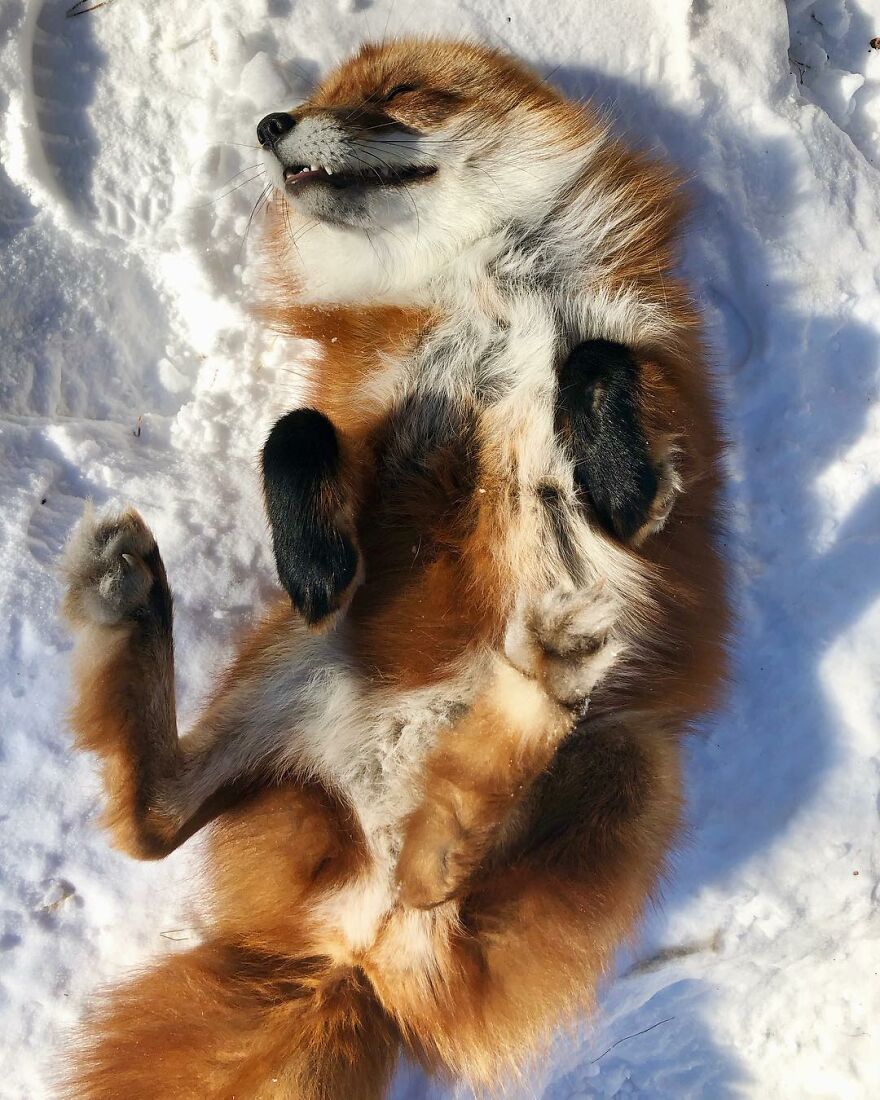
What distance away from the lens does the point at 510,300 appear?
2.45 metres

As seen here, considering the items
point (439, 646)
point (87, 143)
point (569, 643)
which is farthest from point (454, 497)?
point (87, 143)

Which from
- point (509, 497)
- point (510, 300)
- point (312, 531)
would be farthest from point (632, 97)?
point (312, 531)

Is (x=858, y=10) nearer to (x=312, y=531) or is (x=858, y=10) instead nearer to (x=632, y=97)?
(x=632, y=97)

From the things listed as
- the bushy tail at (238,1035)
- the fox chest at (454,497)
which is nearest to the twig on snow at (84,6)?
the fox chest at (454,497)

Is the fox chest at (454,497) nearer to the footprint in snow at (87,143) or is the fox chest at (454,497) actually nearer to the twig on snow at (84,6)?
the footprint in snow at (87,143)

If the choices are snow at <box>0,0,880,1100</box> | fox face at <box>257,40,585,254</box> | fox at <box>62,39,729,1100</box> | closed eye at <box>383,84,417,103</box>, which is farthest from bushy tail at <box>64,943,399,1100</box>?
closed eye at <box>383,84,417,103</box>

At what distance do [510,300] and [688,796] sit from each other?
185 centimetres

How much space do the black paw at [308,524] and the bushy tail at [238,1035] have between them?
959 mm

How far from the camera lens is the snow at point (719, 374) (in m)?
3.13

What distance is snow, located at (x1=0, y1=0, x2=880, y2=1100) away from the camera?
10.3ft

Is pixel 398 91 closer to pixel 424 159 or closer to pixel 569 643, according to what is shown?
pixel 424 159

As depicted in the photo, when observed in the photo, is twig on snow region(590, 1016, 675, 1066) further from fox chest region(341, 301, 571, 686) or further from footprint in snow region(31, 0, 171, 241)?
footprint in snow region(31, 0, 171, 241)

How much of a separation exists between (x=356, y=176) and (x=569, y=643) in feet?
4.94

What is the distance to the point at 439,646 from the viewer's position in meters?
2.31
